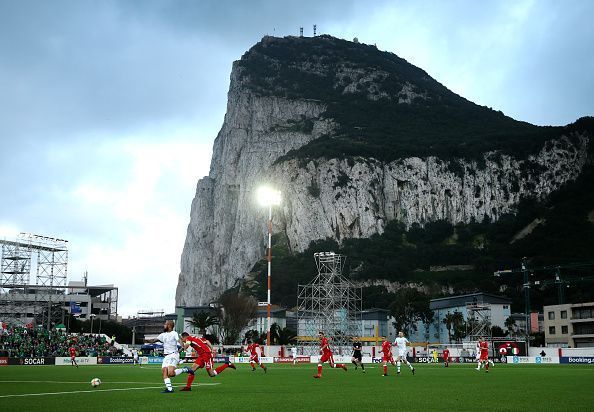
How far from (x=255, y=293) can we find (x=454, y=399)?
591 ft

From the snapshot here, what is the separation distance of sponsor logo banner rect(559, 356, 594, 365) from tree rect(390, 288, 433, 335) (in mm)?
73750

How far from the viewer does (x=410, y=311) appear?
140750 mm

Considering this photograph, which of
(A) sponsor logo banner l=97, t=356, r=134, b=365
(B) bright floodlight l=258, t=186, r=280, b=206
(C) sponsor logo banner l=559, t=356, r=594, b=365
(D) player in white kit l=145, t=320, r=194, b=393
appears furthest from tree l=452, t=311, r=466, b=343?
(D) player in white kit l=145, t=320, r=194, b=393

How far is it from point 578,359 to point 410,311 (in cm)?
7621

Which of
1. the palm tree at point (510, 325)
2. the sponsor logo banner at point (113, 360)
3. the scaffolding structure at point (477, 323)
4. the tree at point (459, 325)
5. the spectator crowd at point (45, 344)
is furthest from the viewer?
the palm tree at point (510, 325)

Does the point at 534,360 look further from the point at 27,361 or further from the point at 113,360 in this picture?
the point at 27,361

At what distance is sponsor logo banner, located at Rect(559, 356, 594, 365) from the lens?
6365 cm

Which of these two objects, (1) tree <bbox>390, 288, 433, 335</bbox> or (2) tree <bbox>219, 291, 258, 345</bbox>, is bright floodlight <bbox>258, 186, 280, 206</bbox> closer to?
(2) tree <bbox>219, 291, 258, 345</bbox>

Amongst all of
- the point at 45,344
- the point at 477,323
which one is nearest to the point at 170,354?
the point at 45,344

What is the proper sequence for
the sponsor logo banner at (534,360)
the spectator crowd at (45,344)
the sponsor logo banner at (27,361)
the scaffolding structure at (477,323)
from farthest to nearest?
the scaffolding structure at (477,323), the spectator crowd at (45,344), the sponsor logo banner at (534,360), the sponsor logo banner at (27,361)

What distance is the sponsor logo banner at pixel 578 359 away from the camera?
63647 millimetres

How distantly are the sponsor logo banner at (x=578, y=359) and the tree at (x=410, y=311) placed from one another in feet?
242

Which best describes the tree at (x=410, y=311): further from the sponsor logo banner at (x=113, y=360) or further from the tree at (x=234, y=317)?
the sponsor logo banner at (x=113, y=360)

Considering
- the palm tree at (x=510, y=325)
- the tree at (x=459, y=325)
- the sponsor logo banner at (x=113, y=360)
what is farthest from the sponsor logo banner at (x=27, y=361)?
the palm tree at (x=510, y=325)
